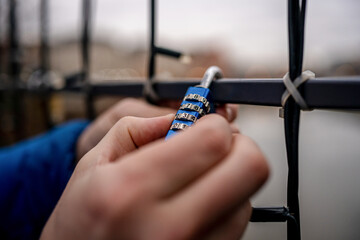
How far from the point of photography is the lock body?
0.21 metres

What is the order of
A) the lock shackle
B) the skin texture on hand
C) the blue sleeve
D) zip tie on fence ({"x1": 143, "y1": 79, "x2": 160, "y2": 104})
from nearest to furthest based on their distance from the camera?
the skin texture on hand
the lock shackle
zip tie on fence ({"x1": 143, "y1": 79, "x2": 160, "y2": 104})
the blue sleeve

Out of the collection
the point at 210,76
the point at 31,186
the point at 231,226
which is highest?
the point at 210,76

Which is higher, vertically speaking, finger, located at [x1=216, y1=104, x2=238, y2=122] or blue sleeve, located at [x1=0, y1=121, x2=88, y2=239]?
finger, located at [x1=216, y1=104, x2=238, y2=122]

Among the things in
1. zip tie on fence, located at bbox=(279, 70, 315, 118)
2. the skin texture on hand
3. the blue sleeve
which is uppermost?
zip tie on fence, located at bbox=(279, 70, 315, 118)

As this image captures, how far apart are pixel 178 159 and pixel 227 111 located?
199 mm

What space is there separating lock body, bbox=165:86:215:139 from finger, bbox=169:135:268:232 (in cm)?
5

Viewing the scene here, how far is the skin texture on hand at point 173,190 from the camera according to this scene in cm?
15

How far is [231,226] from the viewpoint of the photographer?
0.58 ft

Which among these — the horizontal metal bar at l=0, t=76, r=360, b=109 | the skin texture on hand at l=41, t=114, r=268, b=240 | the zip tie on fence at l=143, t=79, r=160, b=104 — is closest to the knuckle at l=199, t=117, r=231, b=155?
the skin texture on hand at l=41, t=114, r=268, b=240

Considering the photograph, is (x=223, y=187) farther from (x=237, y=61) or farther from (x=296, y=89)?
(x=237, y=61)

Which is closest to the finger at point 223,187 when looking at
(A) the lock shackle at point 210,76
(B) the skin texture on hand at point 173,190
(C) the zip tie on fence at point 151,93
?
(B) the skin texture on hand at point 173,190

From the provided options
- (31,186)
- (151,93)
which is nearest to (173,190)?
(151,93)

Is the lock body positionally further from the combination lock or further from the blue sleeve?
the blue sleeve

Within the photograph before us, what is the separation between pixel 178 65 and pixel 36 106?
3.66 feet
